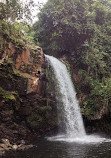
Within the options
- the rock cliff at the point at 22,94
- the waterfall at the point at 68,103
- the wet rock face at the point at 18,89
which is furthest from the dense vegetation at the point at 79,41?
the wet rock face at the point at 18,89

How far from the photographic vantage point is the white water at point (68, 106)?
37.0 ft

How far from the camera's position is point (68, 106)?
12344 mm

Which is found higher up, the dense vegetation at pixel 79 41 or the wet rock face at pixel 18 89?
the dense vegetation at pixel 79 41

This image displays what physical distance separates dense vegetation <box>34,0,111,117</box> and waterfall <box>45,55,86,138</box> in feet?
2.84

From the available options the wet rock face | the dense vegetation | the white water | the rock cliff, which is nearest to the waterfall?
the white water

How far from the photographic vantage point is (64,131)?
11703 millimetres

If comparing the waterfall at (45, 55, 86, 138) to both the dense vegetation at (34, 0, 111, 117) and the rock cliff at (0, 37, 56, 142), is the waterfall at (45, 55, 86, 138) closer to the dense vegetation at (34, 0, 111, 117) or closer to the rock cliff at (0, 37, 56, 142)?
the dense vegetation at (34, 0, 111, 117)

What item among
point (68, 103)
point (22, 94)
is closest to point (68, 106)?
point (68, 103)

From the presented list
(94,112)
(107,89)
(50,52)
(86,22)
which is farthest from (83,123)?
(86,22)

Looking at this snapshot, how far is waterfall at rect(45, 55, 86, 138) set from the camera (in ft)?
37.8

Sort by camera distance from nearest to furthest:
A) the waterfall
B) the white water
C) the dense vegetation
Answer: the white water < the waterfall < the dense vegetation

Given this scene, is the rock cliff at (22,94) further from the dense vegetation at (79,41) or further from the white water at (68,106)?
the dense vegetation at (79,41)

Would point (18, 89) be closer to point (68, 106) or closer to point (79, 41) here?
point (68, 106)

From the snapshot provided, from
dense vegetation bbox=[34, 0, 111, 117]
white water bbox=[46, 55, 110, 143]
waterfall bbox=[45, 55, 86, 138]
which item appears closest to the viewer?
white water bbox=[46, 55, 110, 143]
